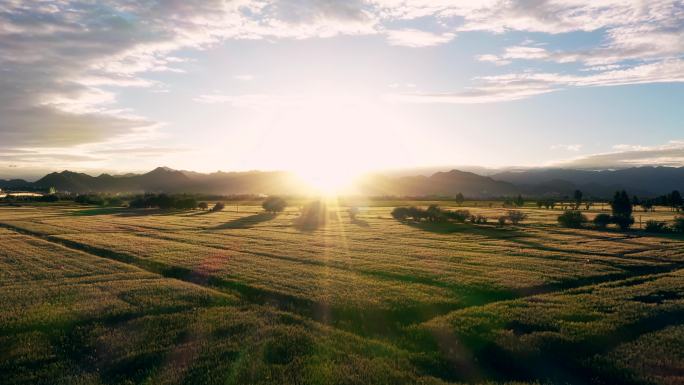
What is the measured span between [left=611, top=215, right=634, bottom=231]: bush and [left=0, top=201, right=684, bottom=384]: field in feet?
119

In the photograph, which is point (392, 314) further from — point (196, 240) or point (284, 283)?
point (196, 240)

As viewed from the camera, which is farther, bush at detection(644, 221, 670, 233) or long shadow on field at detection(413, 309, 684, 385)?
bush at detection(644, 221, 670, 233)

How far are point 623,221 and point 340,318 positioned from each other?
73552mm

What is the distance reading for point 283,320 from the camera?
23.0 metres

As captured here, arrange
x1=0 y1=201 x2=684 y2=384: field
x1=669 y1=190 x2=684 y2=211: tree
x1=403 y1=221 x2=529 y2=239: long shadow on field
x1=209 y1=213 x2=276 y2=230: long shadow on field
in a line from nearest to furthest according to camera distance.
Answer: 1. x1=0 y1=201 x2=684 y2=384: field
2. x1=403 y1=221 x2=529 y2=239: long shadow on field
3. x1=209 y1=213 x2=276 y2=230: long shadow on field
4. x1=669 y1=190 x2=684 y2=211: tree

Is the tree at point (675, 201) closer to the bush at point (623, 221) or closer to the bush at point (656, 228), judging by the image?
the bush at point (623, 221)

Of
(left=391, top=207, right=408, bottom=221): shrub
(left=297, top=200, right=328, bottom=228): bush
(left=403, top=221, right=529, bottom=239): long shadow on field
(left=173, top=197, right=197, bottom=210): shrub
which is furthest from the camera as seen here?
(left=173, top=197, right=197, bottom=210): shrub

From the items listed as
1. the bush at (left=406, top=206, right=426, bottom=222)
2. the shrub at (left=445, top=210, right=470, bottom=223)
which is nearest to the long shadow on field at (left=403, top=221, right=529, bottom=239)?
the shrub at (left=445, top=210, right=470, bottom=223)

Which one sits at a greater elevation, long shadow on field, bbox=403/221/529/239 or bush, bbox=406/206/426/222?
bush, bbox=406/206/426/222

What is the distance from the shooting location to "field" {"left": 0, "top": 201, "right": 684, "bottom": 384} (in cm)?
1697

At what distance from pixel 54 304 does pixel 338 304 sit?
51.7 feet

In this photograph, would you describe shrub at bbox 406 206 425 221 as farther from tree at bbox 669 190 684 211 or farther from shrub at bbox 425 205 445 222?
tree at bbox 669 190 684 211

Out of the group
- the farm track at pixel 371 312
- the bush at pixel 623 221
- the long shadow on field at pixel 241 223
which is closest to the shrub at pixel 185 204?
the long shadow on field at pixel 241 223

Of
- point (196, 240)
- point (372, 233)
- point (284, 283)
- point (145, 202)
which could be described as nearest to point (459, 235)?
point (372, 233)
